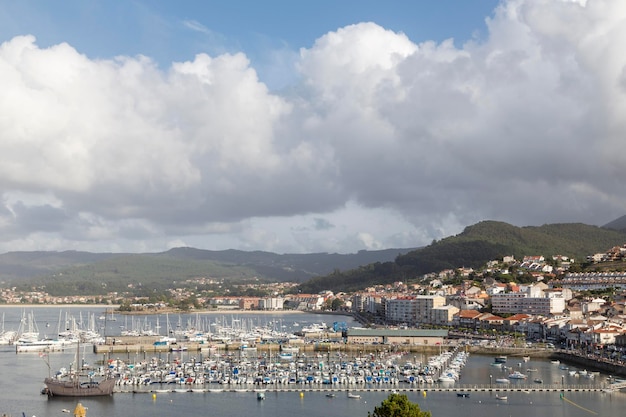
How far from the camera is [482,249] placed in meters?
132

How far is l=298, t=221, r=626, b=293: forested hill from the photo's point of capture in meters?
130

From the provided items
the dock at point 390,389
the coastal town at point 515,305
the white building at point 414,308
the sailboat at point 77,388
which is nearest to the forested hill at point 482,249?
the coastal town at point 515,305

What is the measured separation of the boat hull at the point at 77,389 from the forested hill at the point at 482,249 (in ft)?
312

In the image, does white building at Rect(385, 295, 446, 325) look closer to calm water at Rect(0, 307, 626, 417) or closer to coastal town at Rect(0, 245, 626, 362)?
coastal town at Rect(0, 245, 626, 362)

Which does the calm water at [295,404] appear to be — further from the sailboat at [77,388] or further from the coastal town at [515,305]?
the coastal town at [515,305]

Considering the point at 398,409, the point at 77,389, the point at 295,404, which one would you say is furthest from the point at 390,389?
the point at 398,409

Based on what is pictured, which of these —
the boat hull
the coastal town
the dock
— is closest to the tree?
the dock

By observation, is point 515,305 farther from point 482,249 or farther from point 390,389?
point 482,249

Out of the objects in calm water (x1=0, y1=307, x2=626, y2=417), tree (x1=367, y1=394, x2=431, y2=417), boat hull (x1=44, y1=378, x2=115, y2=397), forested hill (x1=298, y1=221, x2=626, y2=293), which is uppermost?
forested hill (x1=298, y1=221, x2=626, y2=293)

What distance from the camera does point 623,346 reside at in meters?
47.4

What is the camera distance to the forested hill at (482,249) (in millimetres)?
130000

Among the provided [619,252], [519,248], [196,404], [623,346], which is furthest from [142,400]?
[519,248]

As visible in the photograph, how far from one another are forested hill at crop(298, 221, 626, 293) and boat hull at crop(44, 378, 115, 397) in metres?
95.2

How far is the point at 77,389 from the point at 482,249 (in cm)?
10617
